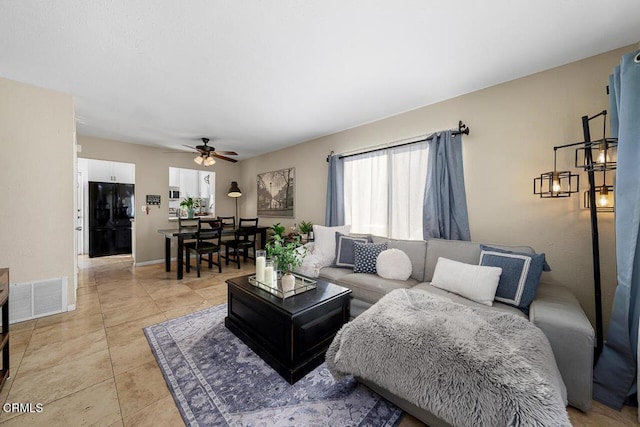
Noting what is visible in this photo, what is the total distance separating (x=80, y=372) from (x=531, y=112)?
14.3 ft

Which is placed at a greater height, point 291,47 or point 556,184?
point 291,47

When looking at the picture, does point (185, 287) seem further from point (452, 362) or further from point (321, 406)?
point (452, 362)

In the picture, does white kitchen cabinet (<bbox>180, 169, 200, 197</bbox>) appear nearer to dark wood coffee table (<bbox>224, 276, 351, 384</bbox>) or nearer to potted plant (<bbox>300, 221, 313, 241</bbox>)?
potted plant (<bbox>300, 221, 313, 241</bbox>)

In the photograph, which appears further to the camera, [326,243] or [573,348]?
[326,243]

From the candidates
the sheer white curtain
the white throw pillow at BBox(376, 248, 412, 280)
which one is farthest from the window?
the white throw pillow at BBox(376, 248, 412, 280)

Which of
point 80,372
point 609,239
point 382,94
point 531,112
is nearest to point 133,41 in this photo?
point 382,94

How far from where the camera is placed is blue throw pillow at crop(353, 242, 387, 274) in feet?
8.73

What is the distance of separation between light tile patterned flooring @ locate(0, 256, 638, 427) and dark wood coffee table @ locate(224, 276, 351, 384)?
0.65m

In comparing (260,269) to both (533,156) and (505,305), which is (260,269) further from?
(533,156)

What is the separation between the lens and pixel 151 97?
8.95ft

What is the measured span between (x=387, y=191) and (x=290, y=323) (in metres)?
2.33

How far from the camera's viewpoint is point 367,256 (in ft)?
8.87

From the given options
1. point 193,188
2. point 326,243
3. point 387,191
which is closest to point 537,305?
point 387,191

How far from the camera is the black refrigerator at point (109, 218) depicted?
18.2 feet
